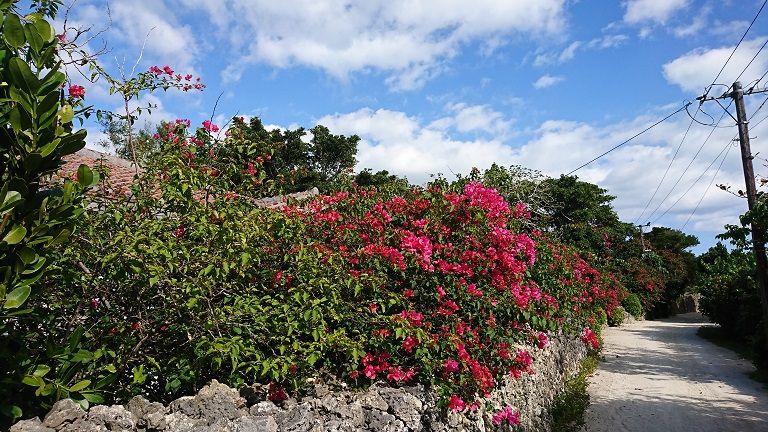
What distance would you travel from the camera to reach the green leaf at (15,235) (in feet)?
6.16

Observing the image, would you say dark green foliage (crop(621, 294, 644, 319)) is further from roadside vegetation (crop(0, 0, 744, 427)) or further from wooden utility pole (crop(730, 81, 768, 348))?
roadside vegetation (crop(0, 0, 744, 427))

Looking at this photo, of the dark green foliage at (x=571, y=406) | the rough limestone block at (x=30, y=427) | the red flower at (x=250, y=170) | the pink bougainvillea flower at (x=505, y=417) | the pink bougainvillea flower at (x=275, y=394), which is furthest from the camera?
the dark green foliage at (x=571, y=406)

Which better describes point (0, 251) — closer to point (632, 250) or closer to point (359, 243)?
point (359, 243)

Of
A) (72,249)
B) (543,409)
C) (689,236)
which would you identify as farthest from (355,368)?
(689,236)

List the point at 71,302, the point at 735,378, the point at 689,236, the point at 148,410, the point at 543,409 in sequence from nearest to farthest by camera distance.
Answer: the point at 148,410, the point at 71,302, the point at 543,409, the point at 735,378, the point at 689,236

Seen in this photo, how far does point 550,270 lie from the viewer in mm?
7871

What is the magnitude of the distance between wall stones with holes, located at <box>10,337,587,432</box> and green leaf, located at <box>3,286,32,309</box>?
0.74 metres

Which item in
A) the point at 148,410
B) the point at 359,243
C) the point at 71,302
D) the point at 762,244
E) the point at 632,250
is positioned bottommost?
the point at 148,410

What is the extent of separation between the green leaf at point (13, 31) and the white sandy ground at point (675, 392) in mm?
7902

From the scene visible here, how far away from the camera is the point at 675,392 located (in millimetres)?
9523

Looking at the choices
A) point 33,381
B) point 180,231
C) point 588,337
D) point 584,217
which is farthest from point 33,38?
point 584,217

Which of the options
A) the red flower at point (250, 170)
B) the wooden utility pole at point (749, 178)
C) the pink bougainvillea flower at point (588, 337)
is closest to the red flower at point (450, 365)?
the red flower at point (250, 170)

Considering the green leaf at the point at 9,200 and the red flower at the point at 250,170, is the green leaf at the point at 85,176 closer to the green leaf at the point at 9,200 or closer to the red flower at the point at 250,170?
the green leaf at the point at 9,200

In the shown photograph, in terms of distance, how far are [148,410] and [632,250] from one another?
33526 mm
